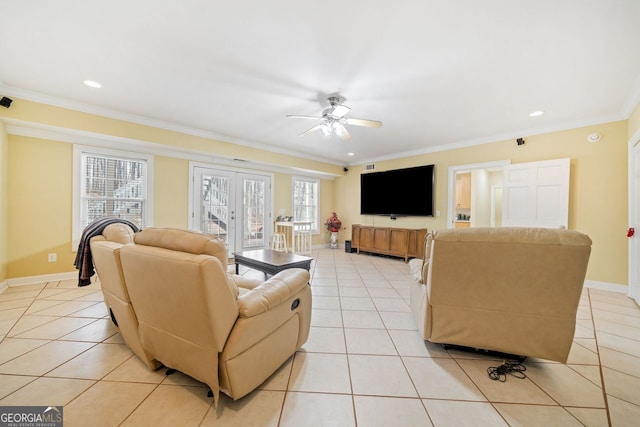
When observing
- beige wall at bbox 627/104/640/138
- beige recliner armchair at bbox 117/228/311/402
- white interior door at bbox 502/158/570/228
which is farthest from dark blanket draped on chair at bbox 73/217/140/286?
beige wall at bbox 627/104/640/138

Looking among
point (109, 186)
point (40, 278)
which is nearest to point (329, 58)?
point (109, 186)

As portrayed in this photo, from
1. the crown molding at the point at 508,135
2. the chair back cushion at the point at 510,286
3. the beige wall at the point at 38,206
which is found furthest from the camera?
the crown molding at the point at 508,135

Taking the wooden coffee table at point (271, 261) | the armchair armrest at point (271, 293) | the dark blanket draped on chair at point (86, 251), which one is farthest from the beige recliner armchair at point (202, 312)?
the wooden coffee table at point (271, 261)

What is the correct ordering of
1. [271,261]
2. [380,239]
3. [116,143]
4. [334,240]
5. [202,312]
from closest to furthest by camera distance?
[202,312], [271,261], [116,143], [380,239], [334,240]

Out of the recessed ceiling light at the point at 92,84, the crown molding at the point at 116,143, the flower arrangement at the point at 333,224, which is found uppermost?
the recessed ceiling light at the point at 92,84

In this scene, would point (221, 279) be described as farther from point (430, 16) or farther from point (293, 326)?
point (430, 16)

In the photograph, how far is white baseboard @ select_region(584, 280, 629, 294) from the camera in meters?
3.37

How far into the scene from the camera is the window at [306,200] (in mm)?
6672

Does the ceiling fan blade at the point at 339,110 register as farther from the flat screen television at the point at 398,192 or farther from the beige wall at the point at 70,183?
the flat screen television at the point at 398,192

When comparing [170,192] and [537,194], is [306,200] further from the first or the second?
[537,194]

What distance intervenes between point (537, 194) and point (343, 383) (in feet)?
14.4

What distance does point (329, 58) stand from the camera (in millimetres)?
2219

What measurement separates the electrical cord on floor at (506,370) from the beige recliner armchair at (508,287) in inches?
4.5

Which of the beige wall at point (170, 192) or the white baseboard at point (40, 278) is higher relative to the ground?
the beige wall at point (170, 192)
